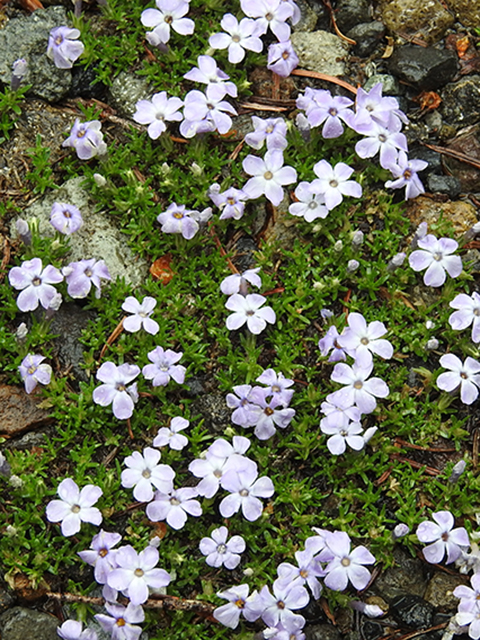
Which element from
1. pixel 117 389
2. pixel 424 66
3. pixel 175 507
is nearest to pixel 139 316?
pixel 117 389

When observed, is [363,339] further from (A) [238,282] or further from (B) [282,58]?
(B) [282,58]

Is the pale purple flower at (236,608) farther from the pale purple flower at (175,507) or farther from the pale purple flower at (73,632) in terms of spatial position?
the pale purple flower at (73,632)

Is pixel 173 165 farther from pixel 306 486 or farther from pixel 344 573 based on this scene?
pixel 344 573

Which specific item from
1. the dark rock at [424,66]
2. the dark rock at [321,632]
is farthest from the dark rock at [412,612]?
the dark rock at [424,66]

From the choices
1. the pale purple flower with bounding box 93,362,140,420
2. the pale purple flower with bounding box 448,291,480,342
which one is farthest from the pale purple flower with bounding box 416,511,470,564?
the pale purple flower with bounding box 93,362,140,420

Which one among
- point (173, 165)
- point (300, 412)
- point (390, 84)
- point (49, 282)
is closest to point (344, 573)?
point (300, 412)

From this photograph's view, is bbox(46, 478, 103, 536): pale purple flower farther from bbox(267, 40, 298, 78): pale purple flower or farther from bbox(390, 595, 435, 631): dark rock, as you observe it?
bbox(267, 40, 298, 78): pale purple flower
